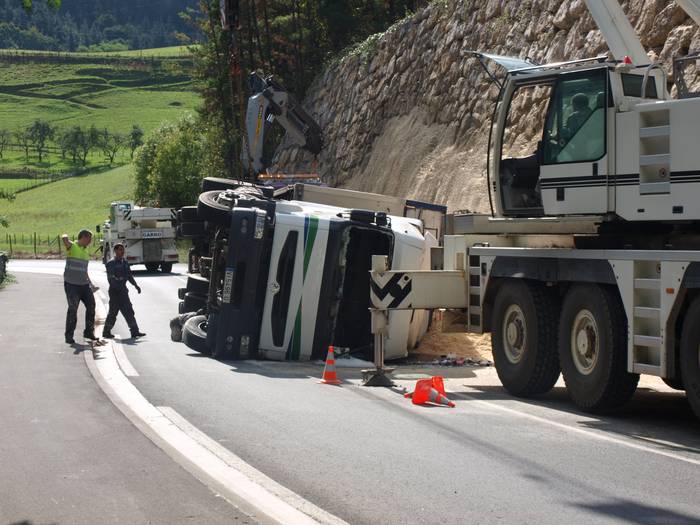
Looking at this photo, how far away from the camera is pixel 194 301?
18.2 metres

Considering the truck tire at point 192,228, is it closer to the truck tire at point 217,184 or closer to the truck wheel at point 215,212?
the truck wheel at point 215,212

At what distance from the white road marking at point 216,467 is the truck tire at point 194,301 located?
6469 millimetres

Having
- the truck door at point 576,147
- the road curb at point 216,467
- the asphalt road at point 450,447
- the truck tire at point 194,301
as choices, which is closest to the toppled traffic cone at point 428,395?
Result: the asphalt road at point 450,447

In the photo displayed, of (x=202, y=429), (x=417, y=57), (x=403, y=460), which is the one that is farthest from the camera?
(x=417, y=57)

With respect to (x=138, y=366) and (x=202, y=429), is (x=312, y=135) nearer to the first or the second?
(x=138, y=366)

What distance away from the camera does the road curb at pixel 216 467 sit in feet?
21.1

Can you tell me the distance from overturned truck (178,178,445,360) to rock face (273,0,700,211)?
411 inches

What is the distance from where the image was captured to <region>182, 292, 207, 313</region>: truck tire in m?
18.1

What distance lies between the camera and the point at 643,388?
12.9 meters

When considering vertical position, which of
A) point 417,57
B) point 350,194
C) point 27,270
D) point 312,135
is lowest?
point 27,270

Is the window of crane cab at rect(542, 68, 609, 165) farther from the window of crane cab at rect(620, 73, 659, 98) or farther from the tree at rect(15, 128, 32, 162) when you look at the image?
the tree at rect(15, 128, 32, 162)

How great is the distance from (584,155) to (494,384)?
3.63 m

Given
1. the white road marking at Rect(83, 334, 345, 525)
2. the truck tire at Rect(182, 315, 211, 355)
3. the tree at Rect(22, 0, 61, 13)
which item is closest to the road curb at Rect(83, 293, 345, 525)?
the white road marking at Rect(83, 334, 345, 525)

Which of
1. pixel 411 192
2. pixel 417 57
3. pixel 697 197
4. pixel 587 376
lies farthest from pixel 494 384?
pixel 417 57
